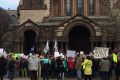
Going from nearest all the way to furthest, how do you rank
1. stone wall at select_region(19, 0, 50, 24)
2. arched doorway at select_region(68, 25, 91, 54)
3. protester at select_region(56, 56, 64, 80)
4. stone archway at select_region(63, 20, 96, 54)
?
1. protester at select_region(56, 56, 64, 80)
2. stone archway at select_region(63, 20, 96, 54)
3. arched doorway at select_region(68, 25, 91, 54)
4. stone wall at select_region(19, 0, 50, 24)

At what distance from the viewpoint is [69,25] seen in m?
55.2

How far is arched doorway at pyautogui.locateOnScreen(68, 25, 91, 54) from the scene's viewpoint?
57.1 m

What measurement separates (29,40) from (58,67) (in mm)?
22760

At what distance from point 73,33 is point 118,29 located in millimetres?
5862

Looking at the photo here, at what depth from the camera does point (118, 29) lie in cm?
5419

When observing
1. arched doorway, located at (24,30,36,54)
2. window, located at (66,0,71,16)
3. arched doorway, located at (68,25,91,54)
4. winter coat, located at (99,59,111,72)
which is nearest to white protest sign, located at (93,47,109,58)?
winter coat, located at (99,59,111,72)

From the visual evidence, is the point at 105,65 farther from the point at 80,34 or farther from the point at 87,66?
the point at 80,34

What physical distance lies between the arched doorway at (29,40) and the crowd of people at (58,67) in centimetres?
1511

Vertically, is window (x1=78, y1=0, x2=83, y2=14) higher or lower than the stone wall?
higher

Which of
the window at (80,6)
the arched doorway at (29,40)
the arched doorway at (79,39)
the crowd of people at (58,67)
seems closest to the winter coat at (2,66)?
the crowd of people at (58,67)

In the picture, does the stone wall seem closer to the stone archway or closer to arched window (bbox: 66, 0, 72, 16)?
arched window (bbox: 66, 0, 72, 16)

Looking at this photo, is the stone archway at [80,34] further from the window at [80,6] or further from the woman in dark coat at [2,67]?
the woman in dark coat at [2,67]

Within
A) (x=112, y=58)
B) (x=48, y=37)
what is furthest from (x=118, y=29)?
(x=112, y=58)

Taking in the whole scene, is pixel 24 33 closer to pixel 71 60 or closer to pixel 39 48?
pixel 39 48
